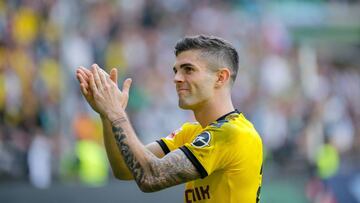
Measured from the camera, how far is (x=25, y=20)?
43.7ft

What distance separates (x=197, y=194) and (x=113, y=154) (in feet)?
1.89

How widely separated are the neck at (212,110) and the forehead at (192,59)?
0.25m

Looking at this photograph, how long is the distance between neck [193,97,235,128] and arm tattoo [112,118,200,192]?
0.41 m

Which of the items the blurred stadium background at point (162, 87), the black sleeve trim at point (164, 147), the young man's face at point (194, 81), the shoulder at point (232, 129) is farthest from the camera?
the blurred stadium background at point (162, 87)

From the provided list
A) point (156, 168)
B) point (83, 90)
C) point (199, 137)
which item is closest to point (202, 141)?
point (199, 137)

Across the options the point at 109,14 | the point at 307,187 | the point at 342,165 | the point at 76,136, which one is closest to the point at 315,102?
the point at 342,165

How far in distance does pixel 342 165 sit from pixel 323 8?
393 centimetres

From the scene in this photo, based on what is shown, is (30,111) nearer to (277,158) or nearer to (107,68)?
(107,68)

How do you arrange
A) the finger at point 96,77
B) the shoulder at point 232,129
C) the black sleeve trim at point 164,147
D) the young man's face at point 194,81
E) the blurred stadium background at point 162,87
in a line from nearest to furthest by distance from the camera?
1. the finger at point 96,77
2. the shoulder at point 232,129
3. the young man's face at point 194,81
4. the black sleeve trim at point 164,147
5. the blurred stadium background at point 162,87

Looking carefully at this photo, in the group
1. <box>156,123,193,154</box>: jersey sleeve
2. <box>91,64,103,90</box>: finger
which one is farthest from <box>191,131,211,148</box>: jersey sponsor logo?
<box>156,123,193,154</box>: jersey sleeve

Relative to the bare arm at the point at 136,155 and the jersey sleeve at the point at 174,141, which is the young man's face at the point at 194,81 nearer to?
the bare arm at the point at 136,155

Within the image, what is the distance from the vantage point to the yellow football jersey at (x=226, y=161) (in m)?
5.43

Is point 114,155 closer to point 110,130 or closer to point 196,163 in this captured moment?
point 110,130

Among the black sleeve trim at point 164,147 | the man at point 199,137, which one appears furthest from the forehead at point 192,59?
the black sleeve trim at point 164,147
